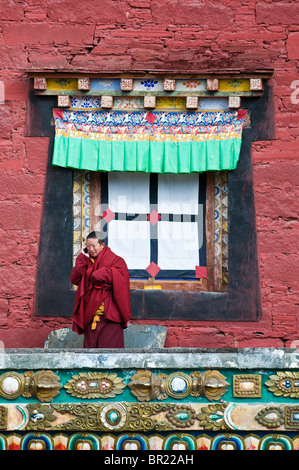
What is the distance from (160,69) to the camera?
663 centimetres

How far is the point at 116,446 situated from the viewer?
4.73m

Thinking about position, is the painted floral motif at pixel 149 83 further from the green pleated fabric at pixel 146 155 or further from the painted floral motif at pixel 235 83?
the painted floral motif at pixel 235 83

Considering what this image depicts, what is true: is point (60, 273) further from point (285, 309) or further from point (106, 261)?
point (285, 309)

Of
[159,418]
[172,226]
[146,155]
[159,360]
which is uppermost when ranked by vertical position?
Result: [146,155]

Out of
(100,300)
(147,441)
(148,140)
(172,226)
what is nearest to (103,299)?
(100,300)

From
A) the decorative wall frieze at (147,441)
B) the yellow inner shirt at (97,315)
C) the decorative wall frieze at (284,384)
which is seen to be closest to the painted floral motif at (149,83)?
the yellow inner shirt at (97,315)

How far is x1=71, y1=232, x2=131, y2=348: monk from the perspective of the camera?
229 inches

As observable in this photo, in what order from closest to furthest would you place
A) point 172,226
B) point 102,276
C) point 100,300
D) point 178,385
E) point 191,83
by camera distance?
1. point 178,385
2. point 102,276
3. point 100,300
4. point 191,83
5. point 172,226

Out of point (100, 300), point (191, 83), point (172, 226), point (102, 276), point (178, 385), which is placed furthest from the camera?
point (172, 226)

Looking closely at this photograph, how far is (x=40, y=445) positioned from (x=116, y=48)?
149 inches

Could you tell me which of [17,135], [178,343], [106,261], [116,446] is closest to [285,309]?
[178,343]

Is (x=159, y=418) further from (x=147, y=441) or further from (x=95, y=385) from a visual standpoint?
(x=95, y=385)

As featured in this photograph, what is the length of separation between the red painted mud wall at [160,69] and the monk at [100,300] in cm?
86

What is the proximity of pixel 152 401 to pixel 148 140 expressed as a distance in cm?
281
